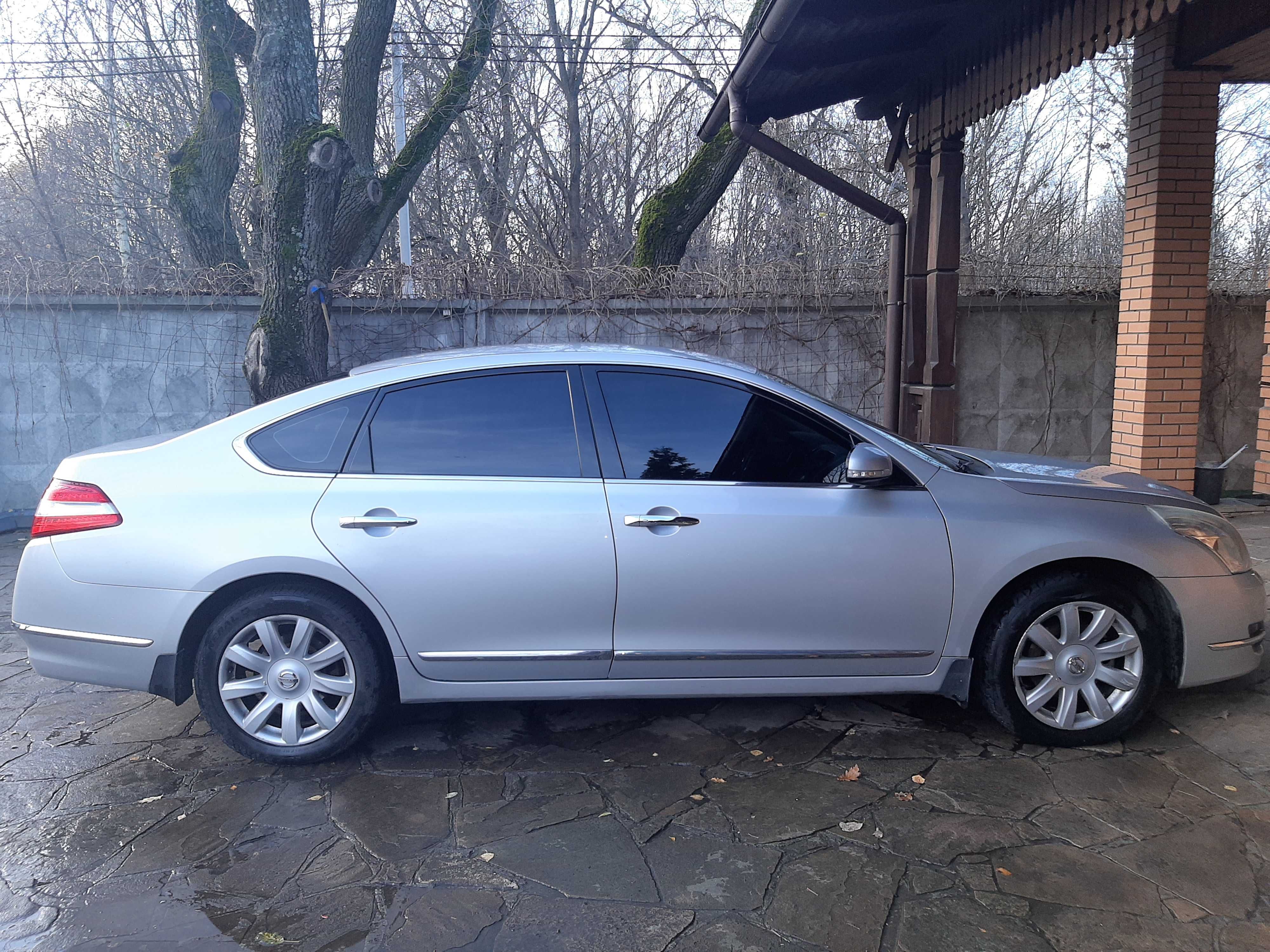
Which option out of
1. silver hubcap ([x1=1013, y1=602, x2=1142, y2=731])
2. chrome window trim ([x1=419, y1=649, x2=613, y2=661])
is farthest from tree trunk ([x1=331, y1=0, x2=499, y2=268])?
silver hubcap ([x1=1013, y1=602, x2=1142, y2=731])

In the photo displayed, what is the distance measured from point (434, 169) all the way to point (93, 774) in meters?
13.2

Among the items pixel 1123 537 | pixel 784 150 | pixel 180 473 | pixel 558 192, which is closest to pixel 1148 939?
pixel 1123 537

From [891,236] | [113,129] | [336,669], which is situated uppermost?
[113,129]

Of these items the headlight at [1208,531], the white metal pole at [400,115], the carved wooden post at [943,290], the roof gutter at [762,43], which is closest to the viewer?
the headlight at [1208,531]

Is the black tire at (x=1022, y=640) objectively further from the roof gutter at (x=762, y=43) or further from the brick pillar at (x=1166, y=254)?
the roof gutter at (x=762, y=43)

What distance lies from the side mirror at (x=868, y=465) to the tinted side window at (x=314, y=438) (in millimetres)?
2002

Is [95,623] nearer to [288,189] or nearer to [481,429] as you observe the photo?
[481,429]

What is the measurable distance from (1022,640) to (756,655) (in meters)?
1.09

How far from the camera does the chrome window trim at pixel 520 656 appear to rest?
3.67 metres

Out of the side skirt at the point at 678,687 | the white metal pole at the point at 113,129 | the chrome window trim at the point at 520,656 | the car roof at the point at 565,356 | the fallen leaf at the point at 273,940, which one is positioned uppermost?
the white metal pole at the point at 113,129

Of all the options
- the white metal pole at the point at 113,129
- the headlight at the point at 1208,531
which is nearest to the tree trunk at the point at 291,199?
the headlight at the point at 1208,531

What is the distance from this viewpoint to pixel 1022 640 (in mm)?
3721

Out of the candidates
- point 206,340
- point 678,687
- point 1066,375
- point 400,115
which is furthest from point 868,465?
point 400,115

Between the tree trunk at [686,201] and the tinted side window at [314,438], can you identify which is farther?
the tree trunk at [686,201]
